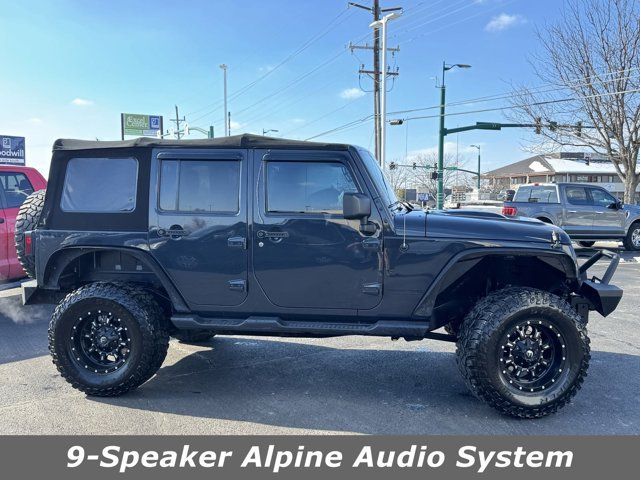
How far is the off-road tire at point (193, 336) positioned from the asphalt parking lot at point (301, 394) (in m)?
0.11

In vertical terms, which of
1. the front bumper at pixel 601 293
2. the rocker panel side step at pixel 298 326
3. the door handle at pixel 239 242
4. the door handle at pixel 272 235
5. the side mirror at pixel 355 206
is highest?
the side mirror at pixel 355 206

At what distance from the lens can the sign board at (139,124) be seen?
2158 inches

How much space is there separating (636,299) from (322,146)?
6.61 meters

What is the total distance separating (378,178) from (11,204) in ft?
18.7

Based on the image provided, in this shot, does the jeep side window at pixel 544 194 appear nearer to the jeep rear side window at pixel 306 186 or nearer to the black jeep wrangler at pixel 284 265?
the black jeep wrangler at pixel 284 265

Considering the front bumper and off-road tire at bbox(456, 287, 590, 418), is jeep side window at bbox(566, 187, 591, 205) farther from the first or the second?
off-road tire at bbox(456, 287, 590, 418)

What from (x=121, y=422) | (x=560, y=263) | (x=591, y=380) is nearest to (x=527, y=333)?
(x=560, y=263)

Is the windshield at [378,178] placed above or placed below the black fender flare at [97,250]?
above

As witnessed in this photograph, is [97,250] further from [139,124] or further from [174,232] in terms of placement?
[139,124]

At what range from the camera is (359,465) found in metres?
3.13

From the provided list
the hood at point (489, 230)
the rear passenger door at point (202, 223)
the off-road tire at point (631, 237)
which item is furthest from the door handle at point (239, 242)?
the off-road tire at point (631, 237)

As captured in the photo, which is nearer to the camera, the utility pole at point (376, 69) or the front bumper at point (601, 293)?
the front bumper at point (601, 293)

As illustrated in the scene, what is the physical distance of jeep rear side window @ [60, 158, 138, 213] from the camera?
418 cm

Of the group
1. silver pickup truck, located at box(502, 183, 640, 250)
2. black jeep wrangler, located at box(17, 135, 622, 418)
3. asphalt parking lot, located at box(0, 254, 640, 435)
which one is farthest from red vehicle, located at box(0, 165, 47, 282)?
silver pickup truck, located at box(502, 183, 640, 250)
